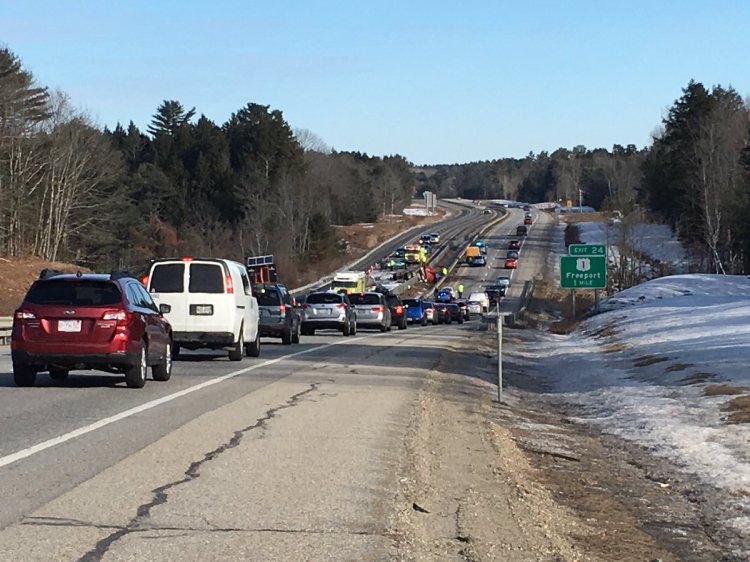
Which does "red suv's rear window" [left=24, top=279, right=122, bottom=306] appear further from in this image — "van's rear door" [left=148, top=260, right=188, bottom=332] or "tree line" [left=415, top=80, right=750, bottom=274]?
"tree line" [left=415, top=80, right=750, bottom=274]

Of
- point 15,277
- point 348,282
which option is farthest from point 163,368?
point 348,282

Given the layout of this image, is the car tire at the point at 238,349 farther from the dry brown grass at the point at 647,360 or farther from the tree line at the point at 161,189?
the tree line at the point at 161,189

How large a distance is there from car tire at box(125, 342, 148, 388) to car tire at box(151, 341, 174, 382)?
107cm

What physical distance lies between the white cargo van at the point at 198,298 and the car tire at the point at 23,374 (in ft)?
18.7

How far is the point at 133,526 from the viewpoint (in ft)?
24.1

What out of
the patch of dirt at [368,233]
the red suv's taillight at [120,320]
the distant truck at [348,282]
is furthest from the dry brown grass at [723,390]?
the patch of dirt at [368,233]

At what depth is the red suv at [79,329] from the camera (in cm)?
1562

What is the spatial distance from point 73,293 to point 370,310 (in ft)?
95.3

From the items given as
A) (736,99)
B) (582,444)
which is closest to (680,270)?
(736,99)

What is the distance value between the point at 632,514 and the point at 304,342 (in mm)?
24407

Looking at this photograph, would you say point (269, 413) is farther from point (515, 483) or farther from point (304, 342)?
point (304, 342)

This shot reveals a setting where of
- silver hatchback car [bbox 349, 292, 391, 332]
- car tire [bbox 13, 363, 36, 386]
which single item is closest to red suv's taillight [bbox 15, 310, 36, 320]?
car tire [bbox 13, 363, 36, 386]

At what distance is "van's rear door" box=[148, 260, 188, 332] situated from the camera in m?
22.1

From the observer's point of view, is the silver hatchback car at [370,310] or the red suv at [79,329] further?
the silver hatchback car at [370,310]
